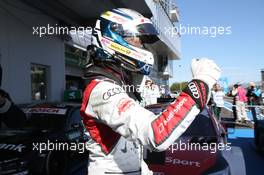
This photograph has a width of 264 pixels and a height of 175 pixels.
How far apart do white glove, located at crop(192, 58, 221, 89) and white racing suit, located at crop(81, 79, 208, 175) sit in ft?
0.14

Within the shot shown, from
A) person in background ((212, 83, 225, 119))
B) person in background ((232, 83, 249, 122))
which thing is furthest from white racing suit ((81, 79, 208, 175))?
person in background ((232, 83, 249, 122))

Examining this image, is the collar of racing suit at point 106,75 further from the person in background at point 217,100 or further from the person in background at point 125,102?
the person in background at point 217,100

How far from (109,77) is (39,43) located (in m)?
10.0

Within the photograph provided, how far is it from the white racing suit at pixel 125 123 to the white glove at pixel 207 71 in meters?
0.04

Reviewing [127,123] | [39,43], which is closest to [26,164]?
[127,123]

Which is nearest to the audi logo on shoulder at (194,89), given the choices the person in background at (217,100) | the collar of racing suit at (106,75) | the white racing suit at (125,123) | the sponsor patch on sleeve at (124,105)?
the white racing suit at (125,123)

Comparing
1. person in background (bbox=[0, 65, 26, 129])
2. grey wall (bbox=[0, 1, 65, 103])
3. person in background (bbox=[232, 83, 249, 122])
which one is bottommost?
person in background (bbox=[232, 83, 249, 122])

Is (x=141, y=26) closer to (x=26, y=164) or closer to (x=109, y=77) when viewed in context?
(x=109, y=77)

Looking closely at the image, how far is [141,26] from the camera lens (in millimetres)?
2129

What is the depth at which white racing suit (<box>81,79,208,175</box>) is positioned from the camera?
5.47ft

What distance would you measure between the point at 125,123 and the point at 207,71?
0.48m

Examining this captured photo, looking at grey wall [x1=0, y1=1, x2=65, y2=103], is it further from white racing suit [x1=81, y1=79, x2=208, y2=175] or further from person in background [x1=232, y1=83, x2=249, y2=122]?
white racing suit [x1=81, y1=79, x2=208, y2=175]

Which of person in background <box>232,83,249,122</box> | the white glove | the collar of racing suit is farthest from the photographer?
person in background <box>232,83,249,122</box>

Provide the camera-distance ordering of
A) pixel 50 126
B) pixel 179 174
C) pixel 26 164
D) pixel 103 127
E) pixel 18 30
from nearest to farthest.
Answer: pixel 103 127, pixel 179 174, pixel 26 164, pixel 50 126, pixel 18 30
